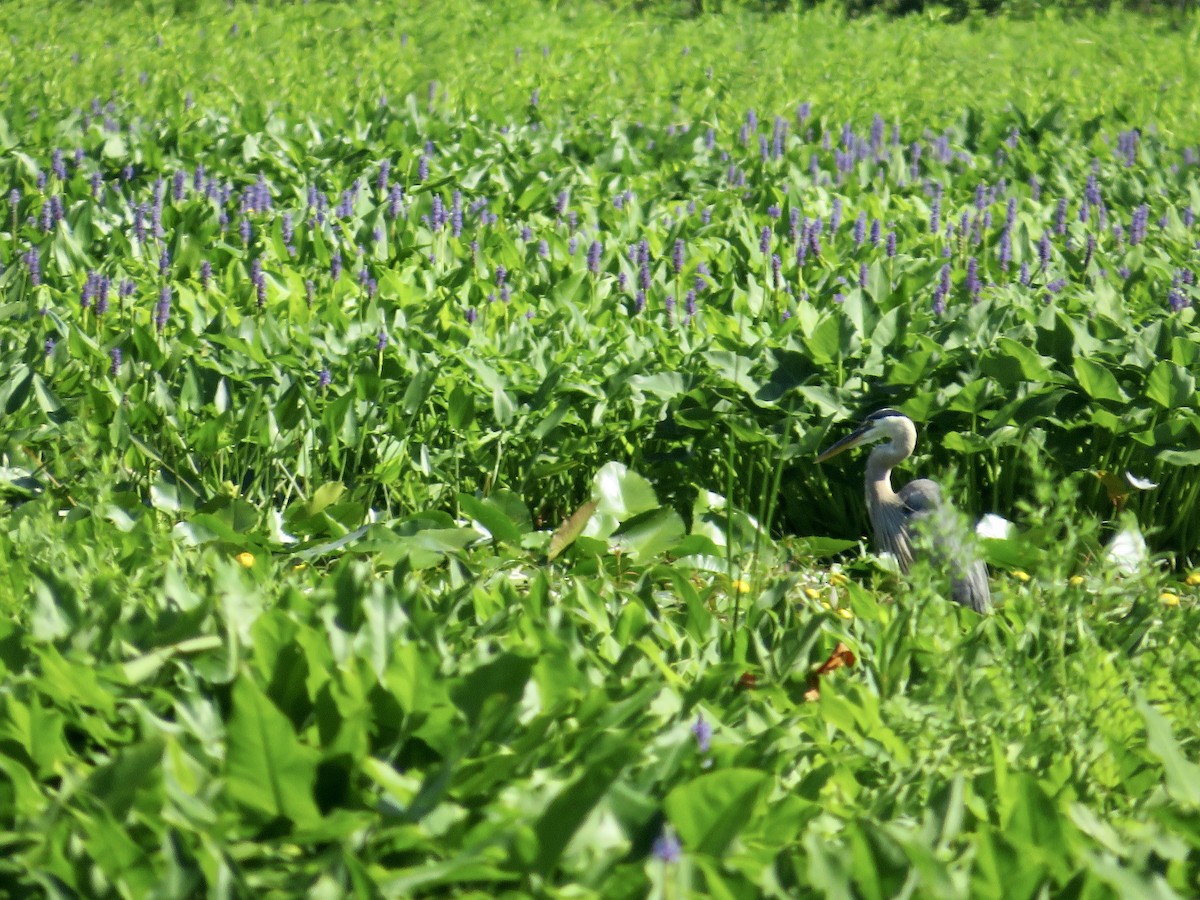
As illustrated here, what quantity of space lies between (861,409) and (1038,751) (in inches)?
70.9

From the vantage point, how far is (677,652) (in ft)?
8.61

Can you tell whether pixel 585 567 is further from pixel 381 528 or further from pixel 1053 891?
pixel 1053 891

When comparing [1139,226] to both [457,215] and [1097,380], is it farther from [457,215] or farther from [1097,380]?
[457,215]

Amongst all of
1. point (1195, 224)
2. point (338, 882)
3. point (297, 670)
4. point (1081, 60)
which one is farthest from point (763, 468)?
point (1081, 60)

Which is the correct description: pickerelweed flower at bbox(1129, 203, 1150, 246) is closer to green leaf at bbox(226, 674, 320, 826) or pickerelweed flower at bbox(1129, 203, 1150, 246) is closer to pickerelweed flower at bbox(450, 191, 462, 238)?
pickerelweed flower at bbox(450, 191, 462, 238)

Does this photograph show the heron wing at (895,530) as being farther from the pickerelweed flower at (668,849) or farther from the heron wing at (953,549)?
the pickerelweed flower at (668,849)

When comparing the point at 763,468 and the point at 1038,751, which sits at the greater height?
the point at 1038,751

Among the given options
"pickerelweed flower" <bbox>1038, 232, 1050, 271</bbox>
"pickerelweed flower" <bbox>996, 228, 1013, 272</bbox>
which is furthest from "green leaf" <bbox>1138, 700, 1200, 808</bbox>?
"pickerelweed flower" <bbox>996, 228, 1013, 272</bbox>

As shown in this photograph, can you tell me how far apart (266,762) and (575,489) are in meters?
2.35

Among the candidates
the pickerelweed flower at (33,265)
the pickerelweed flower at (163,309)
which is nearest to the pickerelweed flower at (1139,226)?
the pickerelweed flower at (163,309)

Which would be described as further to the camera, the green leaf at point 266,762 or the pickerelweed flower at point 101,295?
the pickerelweed flower at point 101,295

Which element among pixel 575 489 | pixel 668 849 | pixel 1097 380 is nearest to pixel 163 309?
pixel 575 489

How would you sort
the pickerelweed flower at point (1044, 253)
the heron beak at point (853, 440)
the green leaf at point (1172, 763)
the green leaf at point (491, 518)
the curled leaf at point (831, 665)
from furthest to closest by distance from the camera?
1. the pickerelweed flower at point (1044, 253)
2. the heron beak at point (853, 440)
3. the green leaf at point (491, 518)
4. the curled leaf at point (831, 665)
5. the green leaf at point (1172, 763)

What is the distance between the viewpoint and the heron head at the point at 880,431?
359cm
